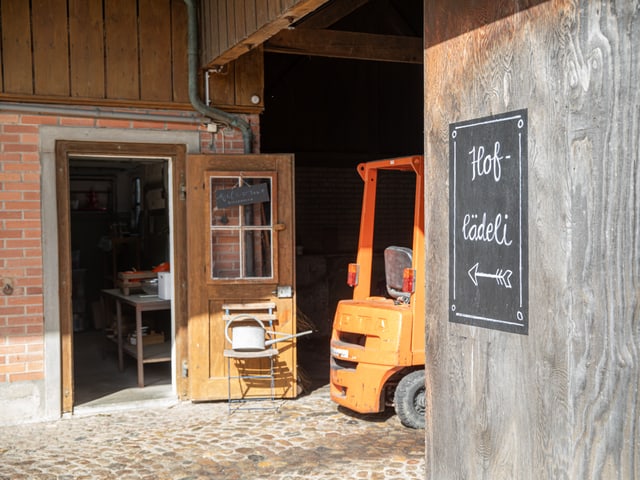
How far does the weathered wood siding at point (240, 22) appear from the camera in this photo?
457 cm

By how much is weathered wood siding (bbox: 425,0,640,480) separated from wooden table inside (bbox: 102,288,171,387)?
4.96m

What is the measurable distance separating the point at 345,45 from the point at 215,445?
3.77 meters

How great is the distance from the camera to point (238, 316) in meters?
6.43

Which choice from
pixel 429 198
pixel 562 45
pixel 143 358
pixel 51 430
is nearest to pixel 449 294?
pixel 429 198

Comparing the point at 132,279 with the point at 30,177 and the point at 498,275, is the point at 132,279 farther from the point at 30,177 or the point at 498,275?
the point at 498,275

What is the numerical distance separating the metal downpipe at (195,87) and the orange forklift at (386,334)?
1296 millimetres

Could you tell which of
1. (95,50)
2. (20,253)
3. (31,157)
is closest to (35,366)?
(20,253)

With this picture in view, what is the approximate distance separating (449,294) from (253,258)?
4.07 m

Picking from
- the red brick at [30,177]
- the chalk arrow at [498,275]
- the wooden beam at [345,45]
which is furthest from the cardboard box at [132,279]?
the chalk arrow at [498,275]

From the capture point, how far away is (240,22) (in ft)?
17.6

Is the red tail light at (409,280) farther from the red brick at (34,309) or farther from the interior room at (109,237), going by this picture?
the interior room at (109,237)

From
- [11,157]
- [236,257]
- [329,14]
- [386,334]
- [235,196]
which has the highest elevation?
[329,14]

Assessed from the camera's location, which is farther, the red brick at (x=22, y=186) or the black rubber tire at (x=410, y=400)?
the red brick at (x=22, y=186)

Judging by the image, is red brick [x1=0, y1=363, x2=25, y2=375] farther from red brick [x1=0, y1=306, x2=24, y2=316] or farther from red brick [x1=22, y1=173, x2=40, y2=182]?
red brick [x1=22, y1=173, x2=40, y2=182]
